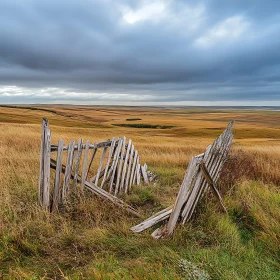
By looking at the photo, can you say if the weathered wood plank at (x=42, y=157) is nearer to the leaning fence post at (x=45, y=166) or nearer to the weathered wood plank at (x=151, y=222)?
the leaning fence post at (x=45, y=166)

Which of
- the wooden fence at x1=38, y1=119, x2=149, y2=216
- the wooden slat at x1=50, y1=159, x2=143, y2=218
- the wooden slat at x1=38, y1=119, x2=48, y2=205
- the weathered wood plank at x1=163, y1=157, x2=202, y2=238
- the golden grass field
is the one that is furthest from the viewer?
the wooden slat at x1=50, y1=159, x2=143, y2=218

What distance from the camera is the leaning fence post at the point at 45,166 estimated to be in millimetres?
4126

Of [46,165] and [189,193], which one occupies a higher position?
[46,165]

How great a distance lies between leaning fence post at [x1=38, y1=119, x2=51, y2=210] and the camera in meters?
4.13

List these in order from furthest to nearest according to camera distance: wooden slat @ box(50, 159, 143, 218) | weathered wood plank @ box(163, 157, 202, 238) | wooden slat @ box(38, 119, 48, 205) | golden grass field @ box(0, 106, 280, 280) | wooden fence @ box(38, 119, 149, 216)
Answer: wooden slat @ box(50, 159, 143, 218) → wooden fence @ box(38, 119, 149, 216) → wooden slat @ box(38, 119, 48, 205) → weathered wood plank @ box(163, 157, 202, 238) → golden grass field @ box(0, 106, 280, 280)

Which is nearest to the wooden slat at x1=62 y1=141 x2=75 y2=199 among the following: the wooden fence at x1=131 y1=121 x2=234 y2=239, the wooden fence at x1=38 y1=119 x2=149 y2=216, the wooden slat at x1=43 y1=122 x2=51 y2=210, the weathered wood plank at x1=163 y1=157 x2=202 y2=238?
the wooden fence at x1=38 y1=119 x2=149 y2=216

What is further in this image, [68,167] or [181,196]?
[68,167]

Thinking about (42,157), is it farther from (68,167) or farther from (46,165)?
(68,167)

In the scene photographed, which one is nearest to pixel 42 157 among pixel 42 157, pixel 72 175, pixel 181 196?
pixel 42 157

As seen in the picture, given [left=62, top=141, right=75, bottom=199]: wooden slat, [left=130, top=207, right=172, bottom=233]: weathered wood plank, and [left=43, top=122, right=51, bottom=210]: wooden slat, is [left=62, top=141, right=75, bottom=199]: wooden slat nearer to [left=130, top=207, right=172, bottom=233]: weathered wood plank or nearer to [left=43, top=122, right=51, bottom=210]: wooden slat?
[left=43, top=122, right=51, bottom=210]: wooden slat

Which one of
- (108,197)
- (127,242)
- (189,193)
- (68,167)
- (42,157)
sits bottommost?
(127,242)

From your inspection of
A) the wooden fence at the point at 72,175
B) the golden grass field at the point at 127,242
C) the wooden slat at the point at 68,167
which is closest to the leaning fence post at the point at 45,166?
the wooden fence at the point at 72,175

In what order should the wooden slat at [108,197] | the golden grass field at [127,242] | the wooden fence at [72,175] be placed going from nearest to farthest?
the golden grass field at [127,242]
the wooden fence at [72,175]
the wooden slat at [108,197]

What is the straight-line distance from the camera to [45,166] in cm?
417
